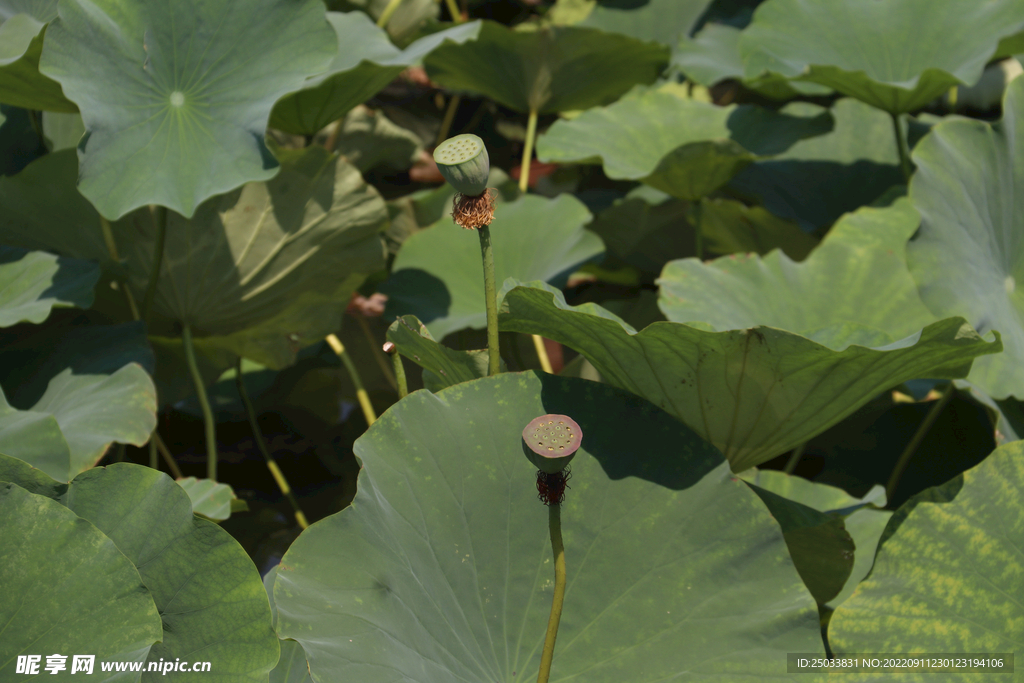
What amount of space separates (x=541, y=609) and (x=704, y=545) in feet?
0.75

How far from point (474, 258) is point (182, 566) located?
1.11 m

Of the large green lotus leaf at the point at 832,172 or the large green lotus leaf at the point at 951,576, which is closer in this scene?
the large green lotus leaf at the point at 951,576

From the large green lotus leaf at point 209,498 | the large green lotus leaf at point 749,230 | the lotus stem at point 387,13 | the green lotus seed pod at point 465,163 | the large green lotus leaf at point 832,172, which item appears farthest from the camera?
the lotus stem at point 387,13

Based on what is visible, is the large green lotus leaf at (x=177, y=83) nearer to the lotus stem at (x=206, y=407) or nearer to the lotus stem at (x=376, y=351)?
the lotus stem at (x=206, y=407)

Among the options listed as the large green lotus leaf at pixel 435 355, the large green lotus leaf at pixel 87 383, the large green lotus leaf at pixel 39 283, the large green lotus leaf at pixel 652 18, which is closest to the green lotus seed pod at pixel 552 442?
the large green lotus leaf at pixel 435 355

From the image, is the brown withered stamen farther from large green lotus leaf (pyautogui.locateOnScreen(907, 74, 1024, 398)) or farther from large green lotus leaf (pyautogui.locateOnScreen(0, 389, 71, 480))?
large green lotus leaf (pyautogui.locateOnScreen(907, 74, 1024, 398))

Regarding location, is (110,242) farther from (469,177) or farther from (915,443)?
(915,443)

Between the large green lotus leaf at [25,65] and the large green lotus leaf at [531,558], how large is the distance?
88cm

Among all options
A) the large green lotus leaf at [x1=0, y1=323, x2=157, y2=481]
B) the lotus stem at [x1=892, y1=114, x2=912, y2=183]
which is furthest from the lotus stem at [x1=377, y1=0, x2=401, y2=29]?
the lotus stem at [x1=892, y1=114, x2=912, y2=183]

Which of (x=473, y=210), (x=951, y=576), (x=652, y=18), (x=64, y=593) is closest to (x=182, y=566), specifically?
(x=64, y=593)

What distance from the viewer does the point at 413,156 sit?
2.43 m

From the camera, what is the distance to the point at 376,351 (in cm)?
200

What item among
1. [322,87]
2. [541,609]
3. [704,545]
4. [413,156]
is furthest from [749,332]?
[413,156]

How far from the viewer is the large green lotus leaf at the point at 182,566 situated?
904mm
